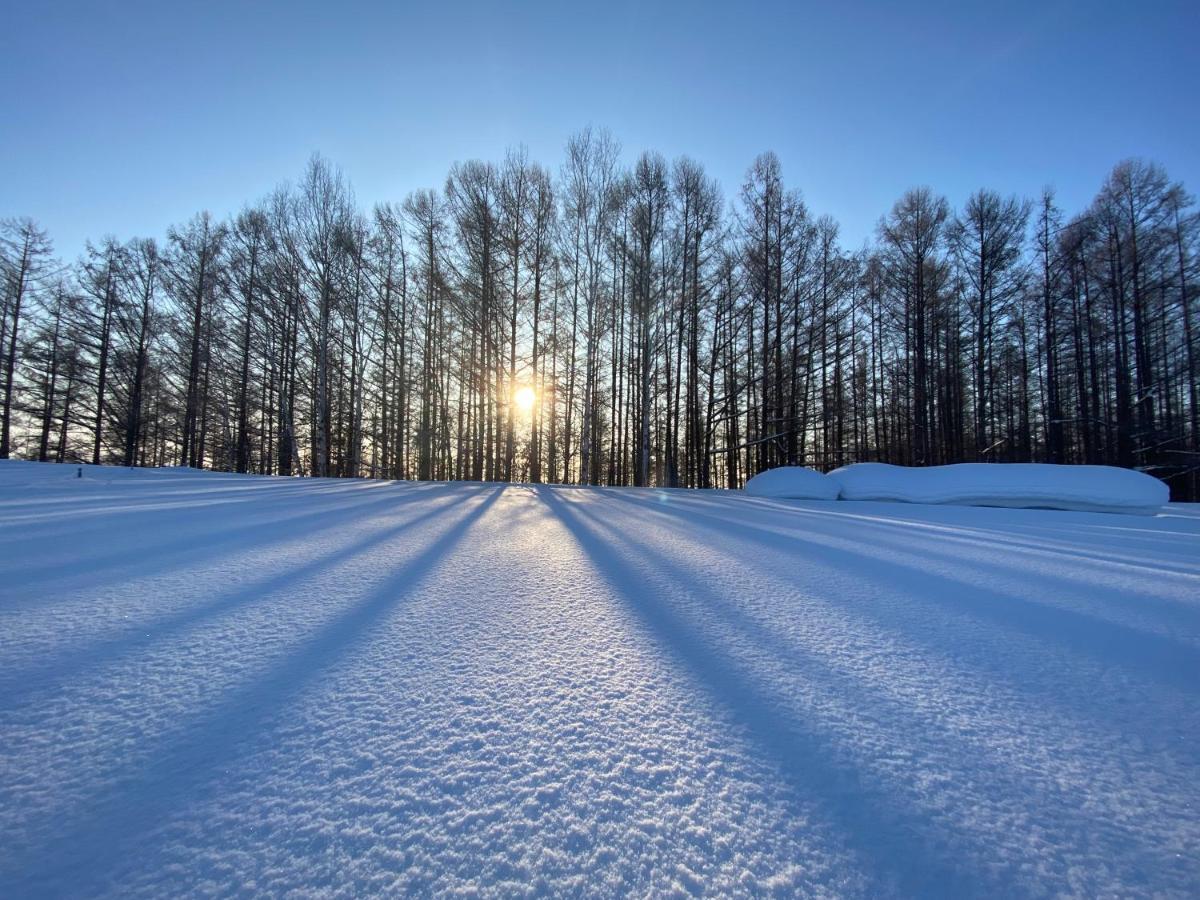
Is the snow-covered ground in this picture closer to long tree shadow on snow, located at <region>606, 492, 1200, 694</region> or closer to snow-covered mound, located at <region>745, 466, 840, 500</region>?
long tree shadow on snow, located at <region>606, 492, 1200, 694</region>

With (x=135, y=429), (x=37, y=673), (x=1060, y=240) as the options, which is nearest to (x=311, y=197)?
(x=135, y=429)

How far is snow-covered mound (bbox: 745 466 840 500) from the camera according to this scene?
6.43 metres

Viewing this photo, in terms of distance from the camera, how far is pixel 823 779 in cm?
63

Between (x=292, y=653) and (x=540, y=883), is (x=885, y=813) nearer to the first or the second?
(x=540, y=883)

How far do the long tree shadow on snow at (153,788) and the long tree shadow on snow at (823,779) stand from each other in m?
0.72

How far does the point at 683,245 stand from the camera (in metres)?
12.1

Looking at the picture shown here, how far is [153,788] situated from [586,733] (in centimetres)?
58

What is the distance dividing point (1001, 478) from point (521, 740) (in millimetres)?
6691

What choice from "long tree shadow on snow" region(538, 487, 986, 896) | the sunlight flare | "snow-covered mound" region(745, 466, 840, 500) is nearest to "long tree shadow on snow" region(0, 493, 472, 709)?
"long tree shadow on snow" region(538, 487, 986, 896)

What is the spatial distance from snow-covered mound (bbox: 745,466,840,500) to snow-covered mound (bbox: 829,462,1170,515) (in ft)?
1.52

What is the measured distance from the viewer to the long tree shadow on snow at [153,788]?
46cm

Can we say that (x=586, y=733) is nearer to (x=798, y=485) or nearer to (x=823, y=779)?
(x=823, y=779)

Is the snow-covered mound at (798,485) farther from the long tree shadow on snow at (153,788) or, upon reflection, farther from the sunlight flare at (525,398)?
the sunlight flare at (525,398)

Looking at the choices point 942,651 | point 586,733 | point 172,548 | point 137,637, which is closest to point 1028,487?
point 942,651
